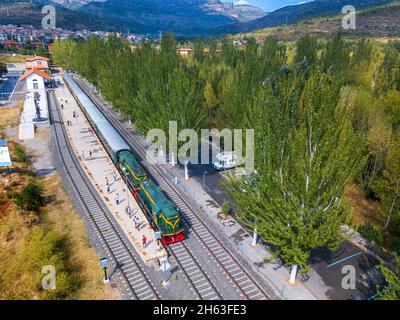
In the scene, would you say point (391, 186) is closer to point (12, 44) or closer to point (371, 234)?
point (371, 234)

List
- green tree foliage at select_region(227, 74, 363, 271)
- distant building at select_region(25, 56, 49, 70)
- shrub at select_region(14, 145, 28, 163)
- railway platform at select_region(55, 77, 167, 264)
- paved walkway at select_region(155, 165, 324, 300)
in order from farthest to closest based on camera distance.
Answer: distant building at select_region(25, 56, 49, 70)
shrub at select_region(14, 145, 28, 163)
railway platform at select_region(55, 77, 167, 264)
paved walkway at select_region(155, 165, 324, 300)
green tree foliage at select_region(227, 74, 363, 271)

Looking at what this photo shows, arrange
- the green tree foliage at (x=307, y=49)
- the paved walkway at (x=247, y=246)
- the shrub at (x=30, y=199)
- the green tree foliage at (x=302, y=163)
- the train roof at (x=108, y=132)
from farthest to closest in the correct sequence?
1. the green tree foliage at (x=307, y=49)
2. the train roof at (x=108, y=132)
3. the shrub at (x=30, y=199)
4. the paved walkway at (x=247, y=246)
5. the green tree foliage at (x=302, y=163)

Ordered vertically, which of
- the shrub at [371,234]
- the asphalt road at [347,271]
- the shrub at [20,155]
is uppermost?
the shrub at [20,155]

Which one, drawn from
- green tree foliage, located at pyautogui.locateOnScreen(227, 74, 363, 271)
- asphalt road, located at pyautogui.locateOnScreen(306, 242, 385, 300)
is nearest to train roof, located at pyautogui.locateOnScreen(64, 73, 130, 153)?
green tree foliage, located at pyautogui.locateOnScreen(227, 74, 363, 271)

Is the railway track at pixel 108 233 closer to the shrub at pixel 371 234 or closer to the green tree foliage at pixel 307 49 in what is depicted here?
the shrub at pixel 371 234

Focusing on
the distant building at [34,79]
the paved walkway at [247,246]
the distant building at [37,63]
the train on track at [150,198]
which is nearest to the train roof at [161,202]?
the train on track at [150,198]

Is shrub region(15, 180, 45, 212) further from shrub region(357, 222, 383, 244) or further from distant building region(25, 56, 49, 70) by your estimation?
distant building region(25, 56, 49, 70)
